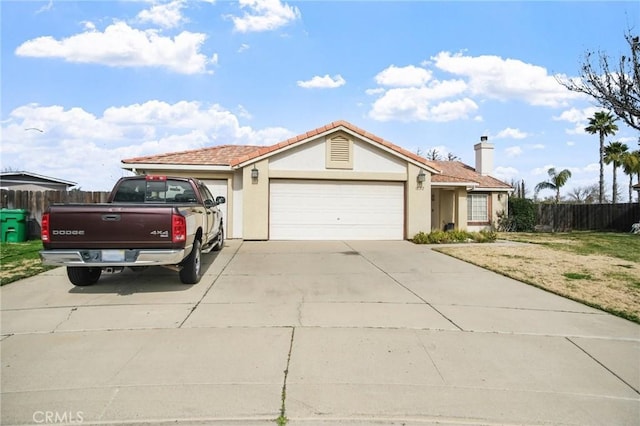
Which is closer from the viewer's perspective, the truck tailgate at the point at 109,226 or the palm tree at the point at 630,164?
the truck tailgate at the point at 109,226

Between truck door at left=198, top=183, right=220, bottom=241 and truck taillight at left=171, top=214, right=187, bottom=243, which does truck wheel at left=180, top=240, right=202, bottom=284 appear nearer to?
truck taillight at left=171, top=214, right=187, bottom=243

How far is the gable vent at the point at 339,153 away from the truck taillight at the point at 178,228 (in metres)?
8.75

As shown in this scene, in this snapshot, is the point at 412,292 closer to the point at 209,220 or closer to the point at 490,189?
the point at 209,220

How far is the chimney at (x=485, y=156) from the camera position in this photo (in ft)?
77.9

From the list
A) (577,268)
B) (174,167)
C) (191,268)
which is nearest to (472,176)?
(577,268)

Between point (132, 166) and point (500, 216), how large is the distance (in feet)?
58.7

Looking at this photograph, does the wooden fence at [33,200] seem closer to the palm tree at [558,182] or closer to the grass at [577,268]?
the grass at [577,268]

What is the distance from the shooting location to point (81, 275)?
A: 743 centimetres

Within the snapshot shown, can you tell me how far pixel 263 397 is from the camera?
357cm

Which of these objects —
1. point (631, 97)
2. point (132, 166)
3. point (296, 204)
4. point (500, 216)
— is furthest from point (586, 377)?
point (500, 216)

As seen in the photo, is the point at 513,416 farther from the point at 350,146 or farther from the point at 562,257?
the point at 350,146

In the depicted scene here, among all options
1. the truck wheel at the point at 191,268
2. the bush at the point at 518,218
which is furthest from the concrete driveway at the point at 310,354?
the bush at the point at 518,218

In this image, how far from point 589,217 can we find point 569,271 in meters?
18.3
